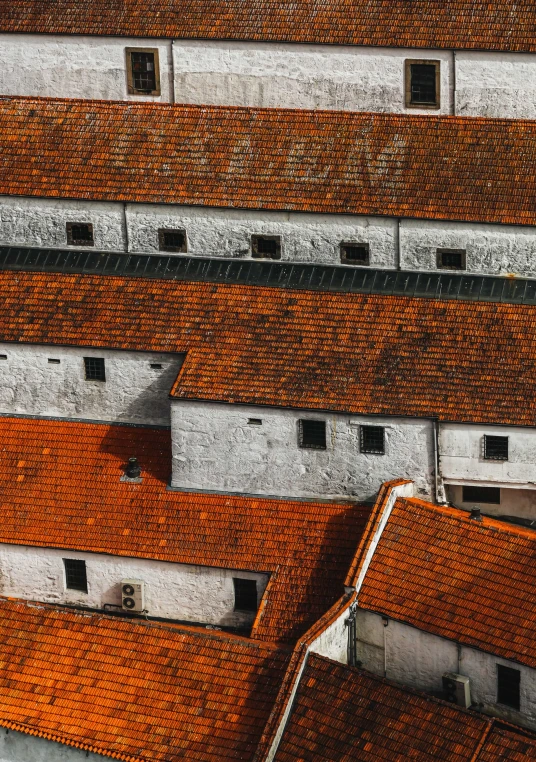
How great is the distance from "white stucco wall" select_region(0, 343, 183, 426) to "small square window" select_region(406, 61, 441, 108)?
495 inches

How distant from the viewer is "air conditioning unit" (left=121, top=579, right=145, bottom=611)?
54875mm

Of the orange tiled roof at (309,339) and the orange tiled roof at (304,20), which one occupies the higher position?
the orange tiled roof at (304,20)

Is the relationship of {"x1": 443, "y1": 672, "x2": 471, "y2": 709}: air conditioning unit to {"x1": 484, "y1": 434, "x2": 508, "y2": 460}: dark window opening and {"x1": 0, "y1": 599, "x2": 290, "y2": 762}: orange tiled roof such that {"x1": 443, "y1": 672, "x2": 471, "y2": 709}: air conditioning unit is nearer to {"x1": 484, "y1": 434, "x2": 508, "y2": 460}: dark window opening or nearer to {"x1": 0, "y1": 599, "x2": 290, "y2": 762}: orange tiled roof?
{"x1": 0, "y1": 599, "x2": 290, "y2": 762}: orange tiled roof

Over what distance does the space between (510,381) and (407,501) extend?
4.65m

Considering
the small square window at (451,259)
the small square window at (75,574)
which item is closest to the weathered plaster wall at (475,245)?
the small square window at (451,259)

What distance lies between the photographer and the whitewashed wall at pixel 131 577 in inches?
2136

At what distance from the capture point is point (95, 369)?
189ft

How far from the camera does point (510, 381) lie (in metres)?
52.6

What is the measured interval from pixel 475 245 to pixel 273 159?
732 cm

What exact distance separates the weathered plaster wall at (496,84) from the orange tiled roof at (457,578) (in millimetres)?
14933

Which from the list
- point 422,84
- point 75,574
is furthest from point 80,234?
point 422,84

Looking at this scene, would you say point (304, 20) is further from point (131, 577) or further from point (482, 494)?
point (131, 577)

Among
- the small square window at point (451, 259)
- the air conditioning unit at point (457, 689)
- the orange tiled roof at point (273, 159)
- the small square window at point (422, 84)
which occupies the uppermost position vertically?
the small square window at point (422, 84)

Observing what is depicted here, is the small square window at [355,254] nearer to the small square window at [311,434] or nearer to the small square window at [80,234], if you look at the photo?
the small square window at [311,434]
